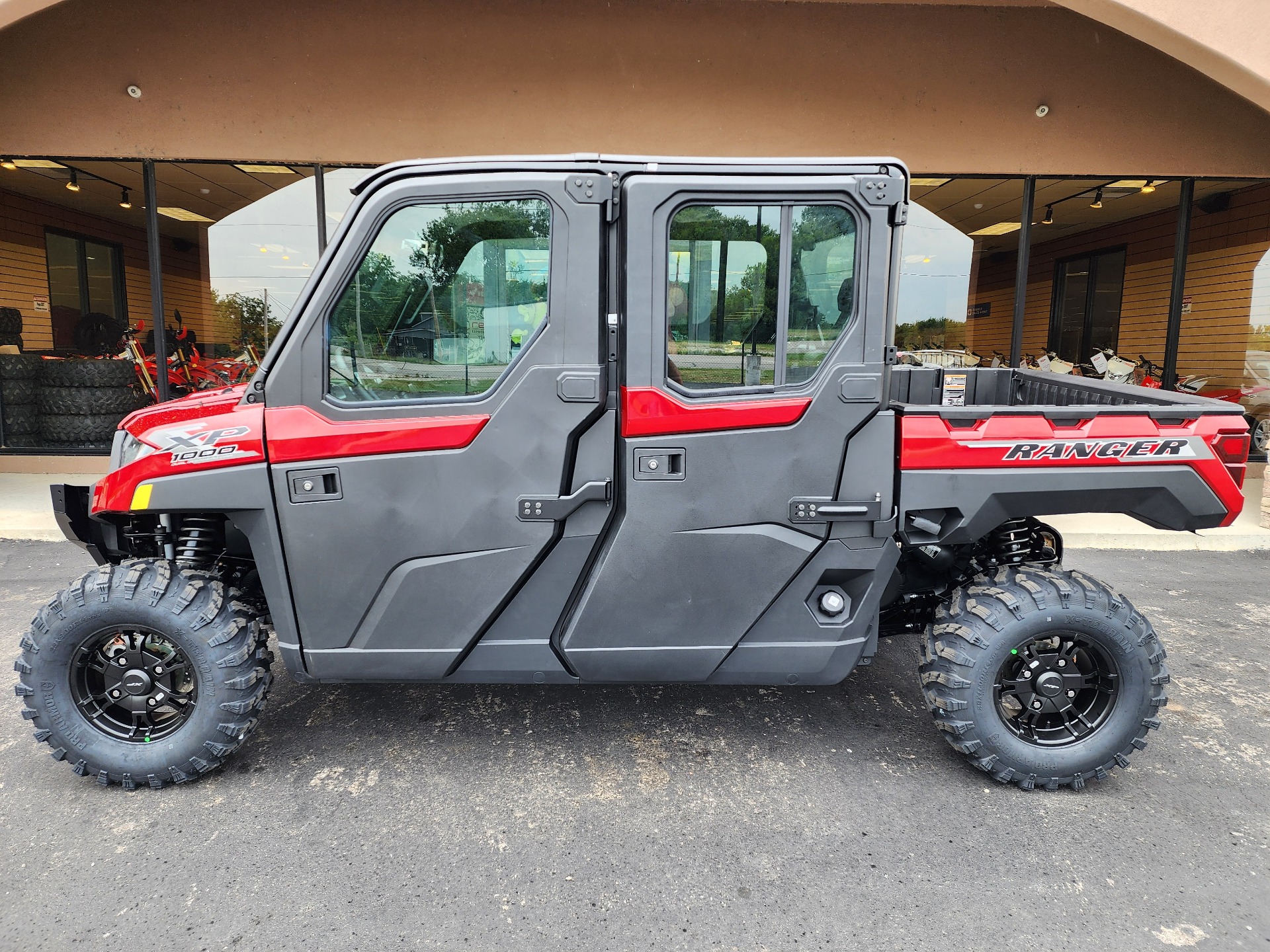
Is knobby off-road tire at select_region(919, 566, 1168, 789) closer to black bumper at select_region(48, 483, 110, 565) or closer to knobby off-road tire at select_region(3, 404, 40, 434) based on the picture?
black bumper at select_region(48, 483, 110, 565)

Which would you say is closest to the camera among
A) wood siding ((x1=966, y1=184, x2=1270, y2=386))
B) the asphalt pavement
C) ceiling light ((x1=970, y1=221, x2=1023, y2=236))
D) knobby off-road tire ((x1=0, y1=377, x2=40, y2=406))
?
the asphalt pavement

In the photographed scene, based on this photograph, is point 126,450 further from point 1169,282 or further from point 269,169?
point 1169,282

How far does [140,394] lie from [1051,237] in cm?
1309

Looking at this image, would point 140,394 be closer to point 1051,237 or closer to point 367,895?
point 367,895

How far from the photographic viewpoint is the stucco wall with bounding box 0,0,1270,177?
752cm

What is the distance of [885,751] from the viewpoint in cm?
321

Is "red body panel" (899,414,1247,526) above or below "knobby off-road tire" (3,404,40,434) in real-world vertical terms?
above

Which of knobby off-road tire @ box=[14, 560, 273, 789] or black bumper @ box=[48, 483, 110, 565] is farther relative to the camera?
black bumper @ box=[48, 483, 110, 565]

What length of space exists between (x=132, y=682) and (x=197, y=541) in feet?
1.84

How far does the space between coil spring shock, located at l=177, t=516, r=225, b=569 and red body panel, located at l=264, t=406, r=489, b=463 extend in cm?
64

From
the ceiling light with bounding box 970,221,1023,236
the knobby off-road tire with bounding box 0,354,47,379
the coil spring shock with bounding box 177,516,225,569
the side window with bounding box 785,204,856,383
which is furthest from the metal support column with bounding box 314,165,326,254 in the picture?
the ceiling light with bounding box 970,221,1023,236

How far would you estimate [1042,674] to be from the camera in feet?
9.59

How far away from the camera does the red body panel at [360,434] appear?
2650mm

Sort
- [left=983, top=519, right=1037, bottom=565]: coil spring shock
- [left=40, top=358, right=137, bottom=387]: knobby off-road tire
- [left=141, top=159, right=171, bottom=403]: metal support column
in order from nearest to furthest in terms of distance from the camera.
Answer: [left=983, top=519, right=1037, bottom=565]: coil spring shock < [left=141, top=159, right=171, bottom=403]: metal support column < [left=40, top=358, right=137, bottom=387]: knobby off-road tire
